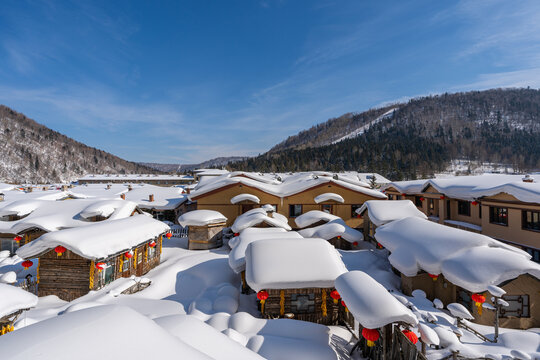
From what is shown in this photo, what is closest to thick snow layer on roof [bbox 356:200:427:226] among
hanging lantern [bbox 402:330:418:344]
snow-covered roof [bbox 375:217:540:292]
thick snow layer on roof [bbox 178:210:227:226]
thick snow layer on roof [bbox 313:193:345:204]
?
thick snow layer on roof [bbox 313:193:345:204]

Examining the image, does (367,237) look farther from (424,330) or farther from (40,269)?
(40,269)

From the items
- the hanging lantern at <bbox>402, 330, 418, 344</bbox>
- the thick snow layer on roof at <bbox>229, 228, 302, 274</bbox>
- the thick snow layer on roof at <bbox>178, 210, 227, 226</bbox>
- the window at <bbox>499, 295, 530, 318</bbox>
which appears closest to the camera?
the hanging lantern at <bbox>402, 330, 418, 344</bbox>

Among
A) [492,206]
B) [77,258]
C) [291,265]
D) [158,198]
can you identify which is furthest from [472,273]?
[158,198]

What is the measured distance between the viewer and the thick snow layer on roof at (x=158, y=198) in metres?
30.1

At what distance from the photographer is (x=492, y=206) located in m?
19.7

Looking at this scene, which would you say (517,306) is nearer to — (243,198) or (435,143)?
(243,198)

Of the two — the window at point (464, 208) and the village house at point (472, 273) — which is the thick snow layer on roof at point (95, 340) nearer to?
the village house at point (472, 273)

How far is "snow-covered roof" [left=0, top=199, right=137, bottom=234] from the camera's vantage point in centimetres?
1877

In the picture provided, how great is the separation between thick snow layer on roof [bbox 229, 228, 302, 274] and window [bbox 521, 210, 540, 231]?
15.4 metres

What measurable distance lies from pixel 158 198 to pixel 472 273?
1242 inches

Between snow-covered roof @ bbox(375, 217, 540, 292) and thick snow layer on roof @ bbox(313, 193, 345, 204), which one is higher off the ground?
thick snow layer on roof @ bbox(313, 193, 345, 204)

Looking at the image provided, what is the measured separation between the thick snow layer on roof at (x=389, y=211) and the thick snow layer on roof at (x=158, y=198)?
2186 cm

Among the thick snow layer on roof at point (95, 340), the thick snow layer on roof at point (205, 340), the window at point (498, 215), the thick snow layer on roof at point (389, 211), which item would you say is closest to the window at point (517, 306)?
the thick snow layer on roof at point (389, 211)

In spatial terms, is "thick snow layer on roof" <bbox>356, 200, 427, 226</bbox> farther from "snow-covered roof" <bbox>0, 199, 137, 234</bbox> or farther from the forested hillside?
the forested hillside
